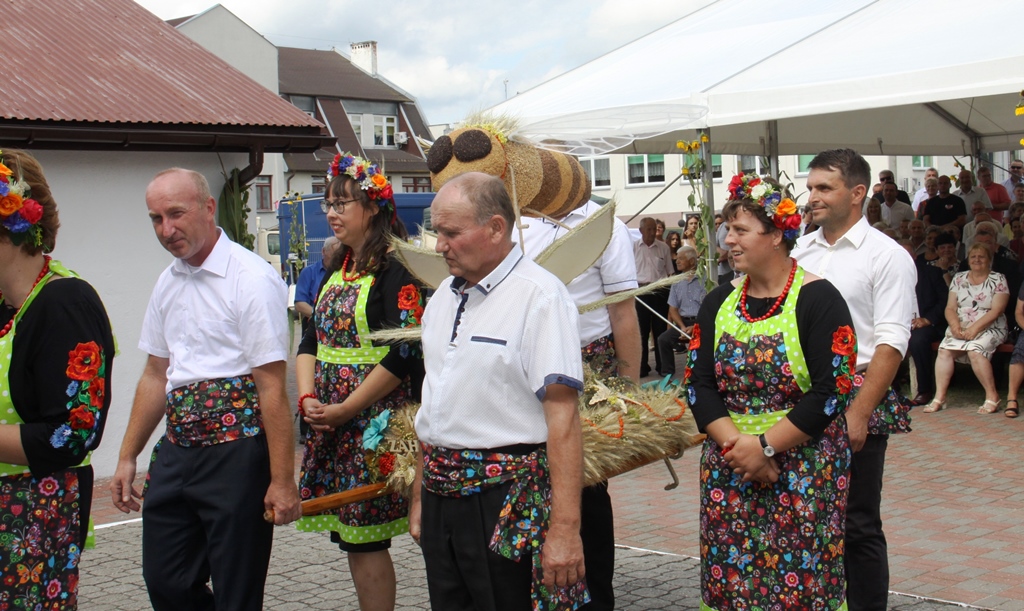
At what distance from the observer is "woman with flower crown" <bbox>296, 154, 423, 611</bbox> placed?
4234mm

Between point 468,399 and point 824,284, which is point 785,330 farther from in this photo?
point 468,399

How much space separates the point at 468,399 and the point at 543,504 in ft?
1.25

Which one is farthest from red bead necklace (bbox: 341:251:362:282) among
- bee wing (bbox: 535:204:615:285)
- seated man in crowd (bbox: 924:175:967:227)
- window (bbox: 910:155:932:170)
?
window (bbox: 910:155:932:170)

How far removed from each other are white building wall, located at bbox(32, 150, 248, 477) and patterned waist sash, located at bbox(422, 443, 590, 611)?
6.58 m

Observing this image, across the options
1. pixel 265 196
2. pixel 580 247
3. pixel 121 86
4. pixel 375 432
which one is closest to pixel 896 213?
pixel 121 86

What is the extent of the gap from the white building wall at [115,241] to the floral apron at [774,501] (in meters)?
6.65

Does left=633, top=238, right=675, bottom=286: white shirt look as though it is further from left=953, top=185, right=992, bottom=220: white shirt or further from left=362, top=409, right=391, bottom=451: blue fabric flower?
left=362, top=409, right=391, bottom=451: blue fabric flower

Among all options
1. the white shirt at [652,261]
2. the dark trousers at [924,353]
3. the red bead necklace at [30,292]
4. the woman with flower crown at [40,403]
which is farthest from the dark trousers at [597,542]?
the white shirt at [652,261]

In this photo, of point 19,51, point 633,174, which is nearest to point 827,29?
point 19,51

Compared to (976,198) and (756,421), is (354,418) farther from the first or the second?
(976,198)

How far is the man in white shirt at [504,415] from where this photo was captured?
317 centimetres

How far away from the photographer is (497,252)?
3277 mm

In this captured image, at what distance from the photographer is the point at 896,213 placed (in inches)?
622

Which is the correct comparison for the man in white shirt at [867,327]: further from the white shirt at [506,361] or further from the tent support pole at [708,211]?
the tent support pole at [708,211]
